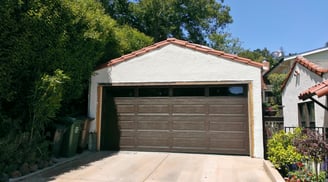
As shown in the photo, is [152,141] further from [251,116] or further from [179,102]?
[251,116]

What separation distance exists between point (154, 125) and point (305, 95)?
15.4ft

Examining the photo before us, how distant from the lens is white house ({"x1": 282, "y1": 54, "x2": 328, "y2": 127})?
7.19m

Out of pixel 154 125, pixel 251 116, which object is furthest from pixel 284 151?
pixel 154 125

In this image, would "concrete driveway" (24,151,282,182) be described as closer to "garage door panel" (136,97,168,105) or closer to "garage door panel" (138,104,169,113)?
"garage door panel" (138,104,169,113)

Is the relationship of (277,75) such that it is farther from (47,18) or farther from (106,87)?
(47,18)

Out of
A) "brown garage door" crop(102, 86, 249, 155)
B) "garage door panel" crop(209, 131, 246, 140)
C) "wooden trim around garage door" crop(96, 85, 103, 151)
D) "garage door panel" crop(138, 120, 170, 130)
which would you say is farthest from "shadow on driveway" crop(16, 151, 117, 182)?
"garage door panel" crop(209, 131, 246, 140)

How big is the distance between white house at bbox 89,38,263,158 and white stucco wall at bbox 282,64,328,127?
166cm

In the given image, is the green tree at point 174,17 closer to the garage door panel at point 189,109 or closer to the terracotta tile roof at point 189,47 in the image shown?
the terracotta tile roof at point 189,47

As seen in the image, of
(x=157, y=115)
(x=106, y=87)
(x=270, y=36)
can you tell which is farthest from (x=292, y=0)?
(x=270, y=36)

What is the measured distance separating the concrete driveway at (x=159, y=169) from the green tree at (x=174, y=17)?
1732 centimetres

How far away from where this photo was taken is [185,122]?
8906 millimetres

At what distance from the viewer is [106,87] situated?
31.6 feet

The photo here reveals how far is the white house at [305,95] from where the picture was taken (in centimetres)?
719

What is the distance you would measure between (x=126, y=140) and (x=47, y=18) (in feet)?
15.6
